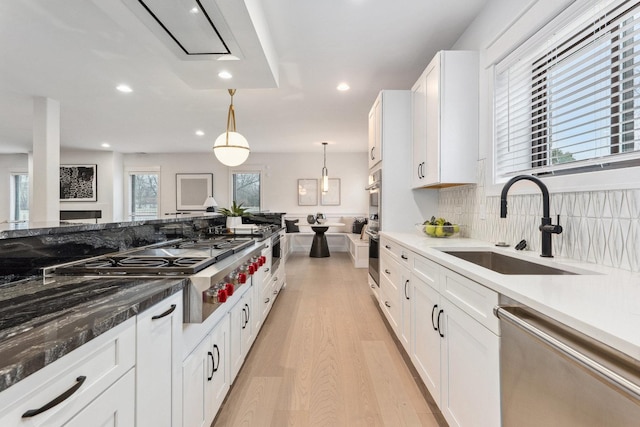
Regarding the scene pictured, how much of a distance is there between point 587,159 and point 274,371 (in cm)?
215

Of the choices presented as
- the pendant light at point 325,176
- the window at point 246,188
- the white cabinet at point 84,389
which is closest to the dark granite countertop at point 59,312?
the white cabinet at point 84,389

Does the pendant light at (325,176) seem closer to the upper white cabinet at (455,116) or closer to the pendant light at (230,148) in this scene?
the pendant light at (230,148)

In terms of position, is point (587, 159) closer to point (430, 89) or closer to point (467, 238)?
point (467, 238)

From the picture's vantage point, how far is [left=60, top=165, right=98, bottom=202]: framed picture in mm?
7863

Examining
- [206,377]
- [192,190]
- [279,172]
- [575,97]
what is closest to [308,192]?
→ [279,172]

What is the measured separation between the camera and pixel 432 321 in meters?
1.65

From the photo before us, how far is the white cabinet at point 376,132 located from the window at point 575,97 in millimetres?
1191

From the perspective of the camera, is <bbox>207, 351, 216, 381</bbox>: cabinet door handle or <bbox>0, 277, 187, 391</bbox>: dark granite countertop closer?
<bbox>0, 277, 187, 391</bbox>: dark granite countertop

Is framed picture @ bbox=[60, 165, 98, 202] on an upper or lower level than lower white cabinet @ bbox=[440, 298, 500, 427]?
upper

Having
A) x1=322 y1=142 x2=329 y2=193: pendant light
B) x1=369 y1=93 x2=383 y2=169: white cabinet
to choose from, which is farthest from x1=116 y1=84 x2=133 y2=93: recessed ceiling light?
x1=322 y1=142 x2=329 y2=193: pendant light

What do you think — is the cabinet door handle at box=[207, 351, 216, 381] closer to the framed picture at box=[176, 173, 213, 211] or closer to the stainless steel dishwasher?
the stainless steel dishwasher

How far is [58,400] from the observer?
2.04 feet

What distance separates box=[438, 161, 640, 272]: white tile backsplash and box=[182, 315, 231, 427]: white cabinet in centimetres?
177

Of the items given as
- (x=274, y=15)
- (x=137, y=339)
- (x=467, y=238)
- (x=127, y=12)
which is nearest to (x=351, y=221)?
(x=467, y=238)
